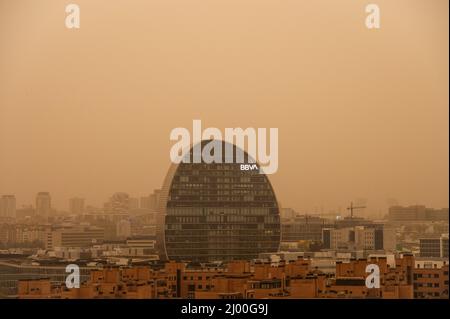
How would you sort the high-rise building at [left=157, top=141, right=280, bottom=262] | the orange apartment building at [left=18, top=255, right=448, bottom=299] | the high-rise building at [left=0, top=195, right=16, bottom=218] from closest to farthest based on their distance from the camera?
the orange apartment building at [left=18, top=255, right=448, bottom=299] → the high-rise building at [left=0, top=195, right=16, bottom=218] → the high-rise building at [left=157, top=141, right=280, bottom=262]

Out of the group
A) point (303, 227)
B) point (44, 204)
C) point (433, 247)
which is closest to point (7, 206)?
point (44, 204)

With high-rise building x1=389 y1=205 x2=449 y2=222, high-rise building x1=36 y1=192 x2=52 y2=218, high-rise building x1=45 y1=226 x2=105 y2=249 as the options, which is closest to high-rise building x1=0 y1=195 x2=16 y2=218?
high-rise building x1=36 y1=192 x2=52 y2=218

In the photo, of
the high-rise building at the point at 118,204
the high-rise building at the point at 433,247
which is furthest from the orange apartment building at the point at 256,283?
the high-rise building at the point at 118,204

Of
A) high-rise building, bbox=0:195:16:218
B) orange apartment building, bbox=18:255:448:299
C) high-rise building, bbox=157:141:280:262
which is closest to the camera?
orange apartment building, bbox=18:255:448:299

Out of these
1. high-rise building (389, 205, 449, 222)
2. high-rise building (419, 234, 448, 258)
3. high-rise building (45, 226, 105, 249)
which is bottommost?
high-rise building (419, 234, 448, 258)

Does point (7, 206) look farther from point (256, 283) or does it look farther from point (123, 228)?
point (256, 283)

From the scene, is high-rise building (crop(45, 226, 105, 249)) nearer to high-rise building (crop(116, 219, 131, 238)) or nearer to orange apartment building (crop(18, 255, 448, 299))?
A: high-rise building (crop(116, 219, 131, 238))
